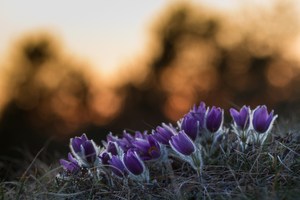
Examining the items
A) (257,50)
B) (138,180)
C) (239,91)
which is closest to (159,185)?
(138,180)

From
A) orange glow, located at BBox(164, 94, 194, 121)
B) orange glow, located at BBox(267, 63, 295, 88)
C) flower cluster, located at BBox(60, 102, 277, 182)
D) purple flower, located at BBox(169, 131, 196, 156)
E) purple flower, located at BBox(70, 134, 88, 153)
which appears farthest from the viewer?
orange glow, located at BBox(267, 63, 295, 88)

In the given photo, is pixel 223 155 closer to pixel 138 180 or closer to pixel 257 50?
pixel 138 180

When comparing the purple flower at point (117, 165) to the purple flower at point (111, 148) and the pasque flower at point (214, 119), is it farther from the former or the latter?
the pasque flower at point (214, 119)

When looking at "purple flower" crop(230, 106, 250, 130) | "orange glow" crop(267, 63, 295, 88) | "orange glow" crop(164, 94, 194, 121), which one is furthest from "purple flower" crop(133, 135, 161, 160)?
"orange glow" crop(267, 63, 295, 88)

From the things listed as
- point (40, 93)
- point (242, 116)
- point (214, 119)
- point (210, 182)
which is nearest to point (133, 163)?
point (210, 182)

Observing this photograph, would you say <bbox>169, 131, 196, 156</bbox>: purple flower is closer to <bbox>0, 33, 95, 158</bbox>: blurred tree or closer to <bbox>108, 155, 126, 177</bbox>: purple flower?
<bbox>108, 155, 126, 177</bbox>: purple flower

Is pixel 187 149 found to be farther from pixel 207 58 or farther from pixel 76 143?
pixel 207 58
